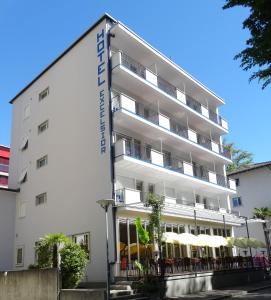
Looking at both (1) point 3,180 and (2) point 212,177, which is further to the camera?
(1) point 3,180

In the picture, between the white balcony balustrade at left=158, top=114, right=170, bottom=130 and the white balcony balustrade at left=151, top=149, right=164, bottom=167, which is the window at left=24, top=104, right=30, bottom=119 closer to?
the white balcony balustrade at left=158, top=114, right=170, bottom=130

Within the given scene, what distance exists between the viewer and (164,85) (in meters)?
33.1

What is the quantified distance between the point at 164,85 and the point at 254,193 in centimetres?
2226

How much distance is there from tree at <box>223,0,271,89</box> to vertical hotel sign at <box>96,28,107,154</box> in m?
16.6

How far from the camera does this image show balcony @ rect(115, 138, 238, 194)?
2538 cm

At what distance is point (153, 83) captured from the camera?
3020 cm

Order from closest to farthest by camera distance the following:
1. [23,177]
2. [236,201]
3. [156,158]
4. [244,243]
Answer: [156,158] → [244,243] → [23,177] → [236,201]

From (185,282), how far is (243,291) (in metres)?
3.40

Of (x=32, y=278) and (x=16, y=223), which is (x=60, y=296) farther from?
(x=16, y=223)

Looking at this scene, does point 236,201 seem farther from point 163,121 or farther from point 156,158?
point 156,158

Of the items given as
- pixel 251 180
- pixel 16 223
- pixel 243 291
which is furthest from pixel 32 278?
pixel 251 180

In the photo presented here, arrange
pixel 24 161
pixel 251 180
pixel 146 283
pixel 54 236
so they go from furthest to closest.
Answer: pixel 251 180 < pixel 24 161 < pixel 54 236 < pixel 146 283

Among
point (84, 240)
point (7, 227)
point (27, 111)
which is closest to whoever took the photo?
point (84, 240)

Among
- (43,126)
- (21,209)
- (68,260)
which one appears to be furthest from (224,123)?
(68,260)
